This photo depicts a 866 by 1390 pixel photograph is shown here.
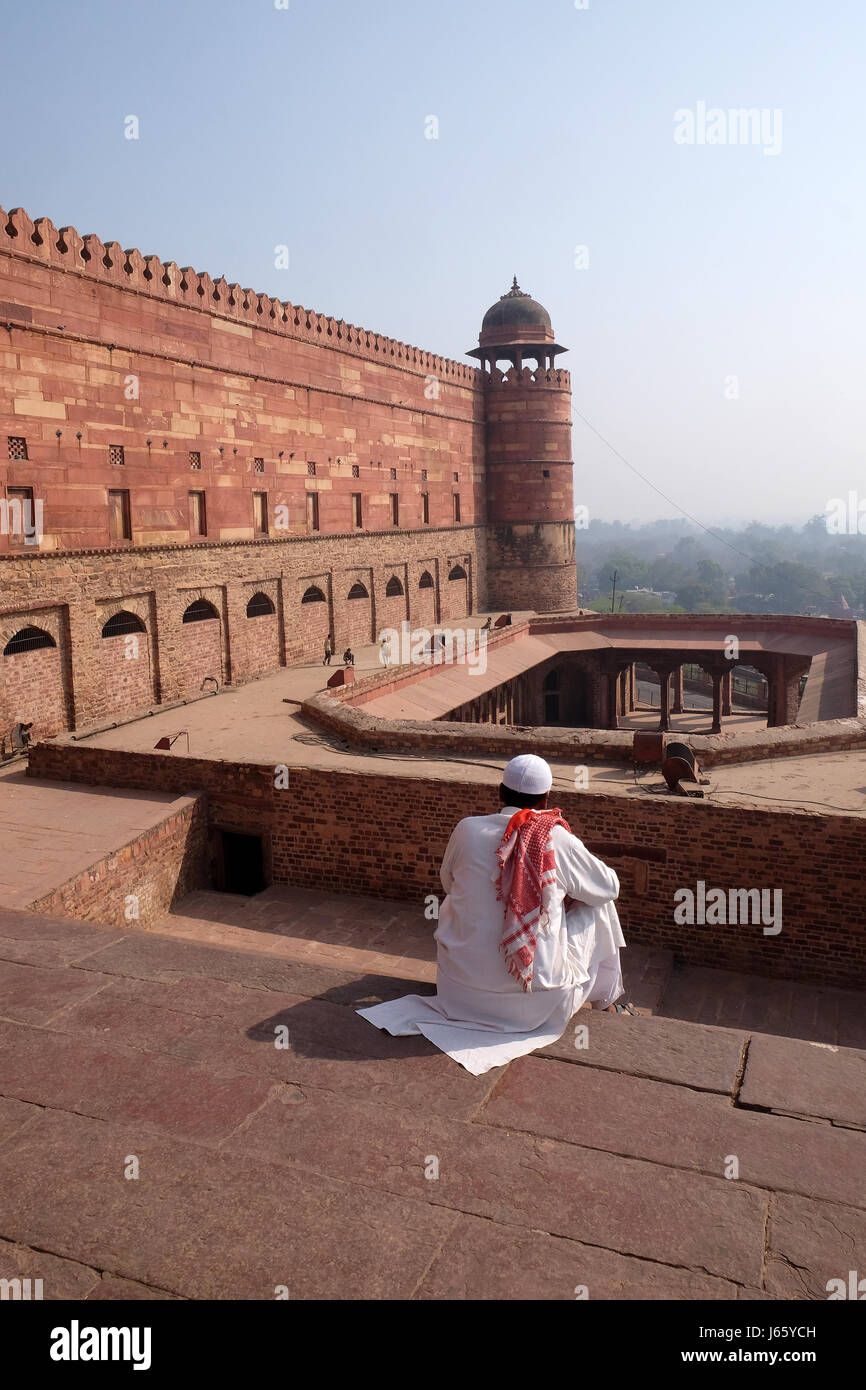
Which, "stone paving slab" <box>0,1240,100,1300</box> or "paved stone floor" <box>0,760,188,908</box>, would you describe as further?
"paved stone floor" <box>0,760,188,908</box>

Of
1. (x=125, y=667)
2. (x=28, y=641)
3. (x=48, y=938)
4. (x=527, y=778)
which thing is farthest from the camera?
(x=125, y=667)

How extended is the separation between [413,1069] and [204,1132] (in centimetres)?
67

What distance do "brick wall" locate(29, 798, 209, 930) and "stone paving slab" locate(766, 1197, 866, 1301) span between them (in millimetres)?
6267

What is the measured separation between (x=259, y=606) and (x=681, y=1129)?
53.7 feet

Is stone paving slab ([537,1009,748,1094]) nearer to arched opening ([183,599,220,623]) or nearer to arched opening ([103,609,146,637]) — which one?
arched opening ([103,609,146,637])

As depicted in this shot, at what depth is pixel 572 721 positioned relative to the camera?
25.5 meters

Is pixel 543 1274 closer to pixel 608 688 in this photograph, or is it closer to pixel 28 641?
pixel 28 641

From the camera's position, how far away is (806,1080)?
3084 millimetres

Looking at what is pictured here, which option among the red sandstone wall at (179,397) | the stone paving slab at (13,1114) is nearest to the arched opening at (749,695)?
the red sandstone wall at (179,397)

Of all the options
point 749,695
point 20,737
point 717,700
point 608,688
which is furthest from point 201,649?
point 749,695

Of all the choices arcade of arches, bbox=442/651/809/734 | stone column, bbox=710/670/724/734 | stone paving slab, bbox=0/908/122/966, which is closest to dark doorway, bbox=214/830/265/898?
stone paving slab, bbox=0/908/122/966

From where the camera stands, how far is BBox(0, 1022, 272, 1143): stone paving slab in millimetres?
2900

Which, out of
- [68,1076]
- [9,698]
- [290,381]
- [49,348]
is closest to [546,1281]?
[68,1076]
